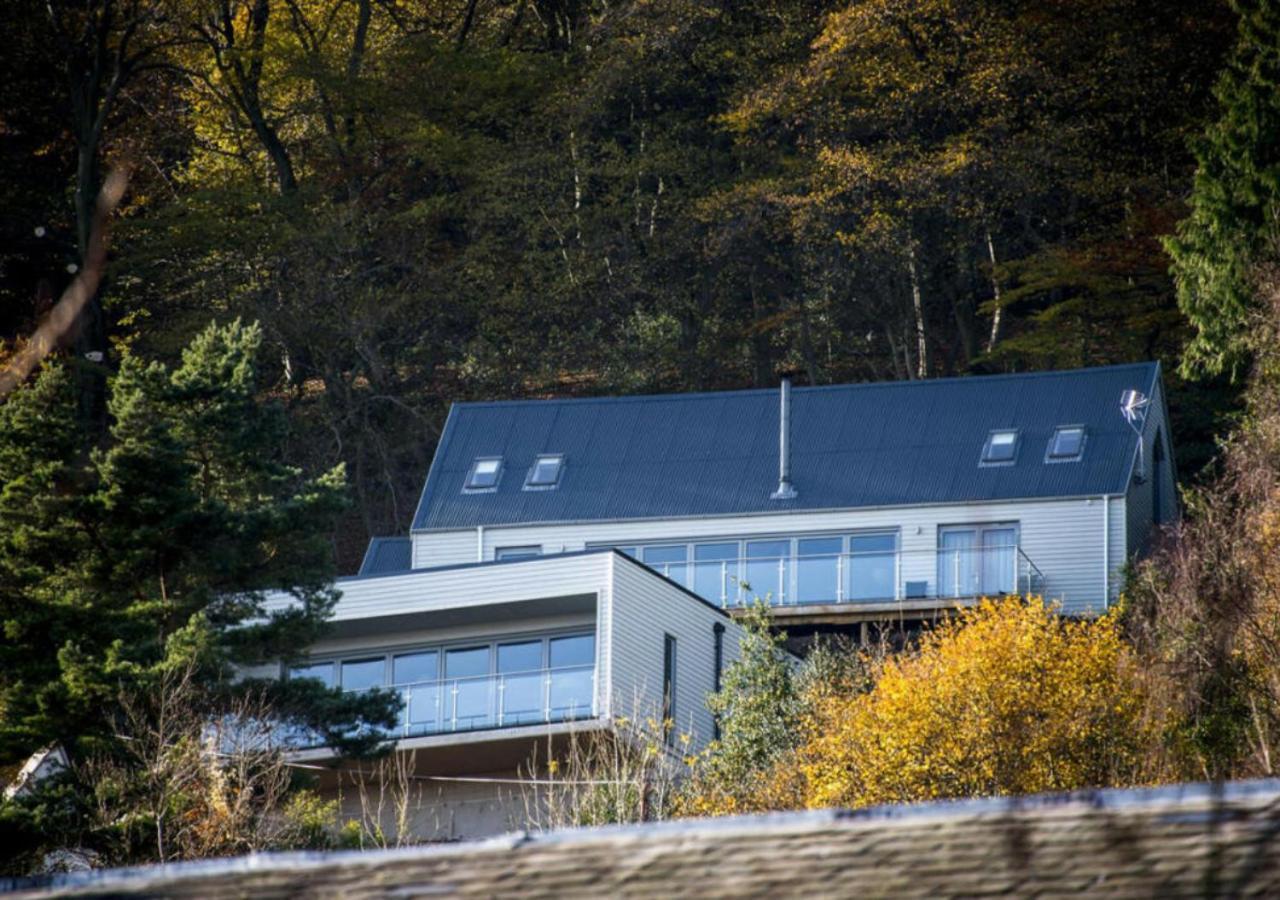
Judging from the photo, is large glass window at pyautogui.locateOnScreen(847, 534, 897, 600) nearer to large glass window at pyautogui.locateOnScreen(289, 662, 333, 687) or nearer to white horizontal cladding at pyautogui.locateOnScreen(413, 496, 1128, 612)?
white horizontal cladding at pyautogui.locateOnScreen(413, 496, 1128, 612)

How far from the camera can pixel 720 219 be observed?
5312 cm

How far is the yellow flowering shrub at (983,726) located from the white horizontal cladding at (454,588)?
717cm

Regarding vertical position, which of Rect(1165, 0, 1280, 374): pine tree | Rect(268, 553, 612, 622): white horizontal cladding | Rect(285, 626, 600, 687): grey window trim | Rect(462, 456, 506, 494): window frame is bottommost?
Rect(285, 626, 600, 687): grey window trim

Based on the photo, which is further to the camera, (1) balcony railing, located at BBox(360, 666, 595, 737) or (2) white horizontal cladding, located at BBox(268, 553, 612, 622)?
(2) white horizontal cladding, located at BBox(268, 553, 612, 622)

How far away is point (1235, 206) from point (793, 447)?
1122 cm

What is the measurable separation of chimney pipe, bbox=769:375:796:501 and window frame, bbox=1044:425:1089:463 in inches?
204

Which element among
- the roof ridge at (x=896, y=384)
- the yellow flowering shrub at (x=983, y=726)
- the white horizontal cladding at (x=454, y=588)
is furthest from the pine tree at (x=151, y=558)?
the roof ridge at (x=896, y=384)

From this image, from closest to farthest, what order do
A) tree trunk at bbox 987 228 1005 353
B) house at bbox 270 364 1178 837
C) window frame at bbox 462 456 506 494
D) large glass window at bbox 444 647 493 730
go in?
1. large glass window at bbox 444 647 493 730
2. house at bbox 270 364 1178 837
3. window frame at bbox 462 456 506 494
4. tree trunk at bbox 987 228 1005 353

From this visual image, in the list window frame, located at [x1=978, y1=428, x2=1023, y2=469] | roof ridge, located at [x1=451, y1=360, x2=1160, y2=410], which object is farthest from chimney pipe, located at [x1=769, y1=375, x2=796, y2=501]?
window frame, located at [x1=978, y1=428, x2=1023, y2=469]

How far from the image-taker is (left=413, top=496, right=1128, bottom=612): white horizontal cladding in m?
41.3

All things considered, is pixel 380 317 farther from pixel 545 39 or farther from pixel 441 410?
pixel 545 39

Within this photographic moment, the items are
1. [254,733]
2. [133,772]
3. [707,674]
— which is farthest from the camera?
[707,674]

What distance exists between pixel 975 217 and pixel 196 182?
20665mm

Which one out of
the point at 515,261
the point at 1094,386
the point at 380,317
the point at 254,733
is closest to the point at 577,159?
the point at 515,261
